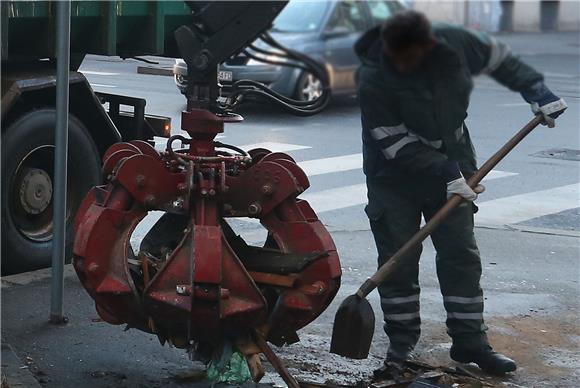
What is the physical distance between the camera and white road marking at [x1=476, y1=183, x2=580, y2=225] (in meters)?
9.12

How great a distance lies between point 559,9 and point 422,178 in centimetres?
1672

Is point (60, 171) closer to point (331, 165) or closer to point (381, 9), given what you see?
point (381, 9)

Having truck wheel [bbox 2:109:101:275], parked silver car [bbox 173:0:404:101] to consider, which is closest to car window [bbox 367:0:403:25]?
parked silver car [bbox 173:0:404:101]

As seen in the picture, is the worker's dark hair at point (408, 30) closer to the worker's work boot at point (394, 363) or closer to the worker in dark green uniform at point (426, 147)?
the worker in dark green uniform at point (426, 147)

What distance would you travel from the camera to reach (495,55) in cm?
474

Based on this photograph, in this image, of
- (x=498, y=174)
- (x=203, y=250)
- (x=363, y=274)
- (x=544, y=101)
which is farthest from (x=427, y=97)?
(x=498, y=174)

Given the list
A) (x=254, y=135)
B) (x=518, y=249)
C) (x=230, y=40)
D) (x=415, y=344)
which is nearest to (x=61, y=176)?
(x=230, y=40)

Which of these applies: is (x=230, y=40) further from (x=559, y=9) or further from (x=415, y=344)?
(x=559, y=9)

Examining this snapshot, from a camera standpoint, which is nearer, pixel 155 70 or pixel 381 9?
pixel 381 9

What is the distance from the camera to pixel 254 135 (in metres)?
12.3

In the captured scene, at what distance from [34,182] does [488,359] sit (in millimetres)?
2918

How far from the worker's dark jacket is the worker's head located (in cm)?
6

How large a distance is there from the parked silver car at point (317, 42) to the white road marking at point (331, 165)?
2.91 meters

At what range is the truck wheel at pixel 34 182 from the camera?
Result: 6578 millimetres
